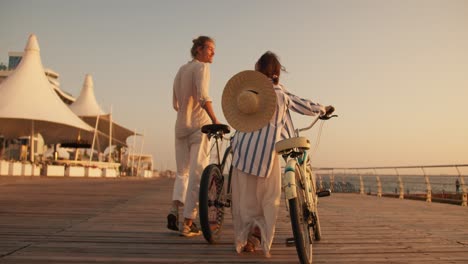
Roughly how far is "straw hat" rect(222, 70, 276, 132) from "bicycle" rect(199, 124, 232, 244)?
0.57 meters

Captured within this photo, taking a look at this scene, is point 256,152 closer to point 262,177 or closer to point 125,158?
point 262,177

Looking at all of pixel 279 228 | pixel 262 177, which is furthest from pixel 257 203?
pixel 279 228

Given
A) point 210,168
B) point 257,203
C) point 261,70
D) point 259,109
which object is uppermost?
point 261,70

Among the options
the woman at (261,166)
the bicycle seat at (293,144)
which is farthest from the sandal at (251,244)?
the bicycle seat at (293,144)

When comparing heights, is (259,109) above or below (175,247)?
above

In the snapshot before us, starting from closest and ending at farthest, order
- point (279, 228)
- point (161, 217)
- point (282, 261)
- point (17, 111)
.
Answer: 1. point (282, 261)
2. point (279, 228)
3. point (161, 217)
4. point (17, 111)

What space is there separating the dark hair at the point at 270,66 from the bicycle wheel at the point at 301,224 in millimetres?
746

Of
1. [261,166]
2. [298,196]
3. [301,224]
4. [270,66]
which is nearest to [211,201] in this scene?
[261,166]

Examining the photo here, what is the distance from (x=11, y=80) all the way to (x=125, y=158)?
3844cm

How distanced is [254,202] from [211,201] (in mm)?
495

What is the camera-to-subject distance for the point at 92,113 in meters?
49.6

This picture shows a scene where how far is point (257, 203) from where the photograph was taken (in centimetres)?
317

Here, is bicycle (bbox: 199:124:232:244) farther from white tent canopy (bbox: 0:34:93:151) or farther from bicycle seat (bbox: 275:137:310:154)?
white tent canopy (bbox: 0:34:93:151)

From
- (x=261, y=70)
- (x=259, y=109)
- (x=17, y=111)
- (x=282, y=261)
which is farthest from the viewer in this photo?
(x=17, y=111)
